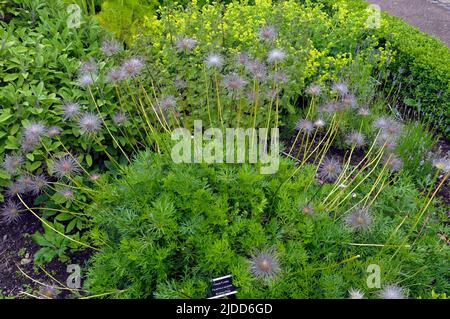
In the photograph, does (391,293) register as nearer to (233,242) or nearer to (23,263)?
(233,242)

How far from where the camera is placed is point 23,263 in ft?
11.4

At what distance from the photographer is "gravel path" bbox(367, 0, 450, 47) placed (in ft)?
24.0

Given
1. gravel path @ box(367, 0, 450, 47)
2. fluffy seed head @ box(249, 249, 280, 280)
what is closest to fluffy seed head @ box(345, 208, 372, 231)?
fluffy seed head @ box(249, 249, 280, 280)

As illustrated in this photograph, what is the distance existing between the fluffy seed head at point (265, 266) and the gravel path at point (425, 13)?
19.8ft

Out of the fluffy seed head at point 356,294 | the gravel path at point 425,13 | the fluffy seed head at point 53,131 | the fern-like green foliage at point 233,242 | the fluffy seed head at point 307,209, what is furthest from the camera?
the gravel path at point 425,13

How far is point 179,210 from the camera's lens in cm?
267

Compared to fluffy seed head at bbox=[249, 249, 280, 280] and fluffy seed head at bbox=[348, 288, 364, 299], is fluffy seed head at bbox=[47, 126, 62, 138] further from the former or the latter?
fluffy seed head at bbox=[348, 288, 364, 299]

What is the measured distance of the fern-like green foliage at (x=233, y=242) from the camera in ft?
8.31

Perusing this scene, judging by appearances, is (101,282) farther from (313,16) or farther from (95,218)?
(313,16)

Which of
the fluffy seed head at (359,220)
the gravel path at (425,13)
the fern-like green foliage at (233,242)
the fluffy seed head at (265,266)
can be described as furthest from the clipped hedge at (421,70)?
the fluffy seed head at (265,266)

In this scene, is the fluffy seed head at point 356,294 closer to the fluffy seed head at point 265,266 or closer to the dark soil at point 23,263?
the fluffy seed head at point 265,266

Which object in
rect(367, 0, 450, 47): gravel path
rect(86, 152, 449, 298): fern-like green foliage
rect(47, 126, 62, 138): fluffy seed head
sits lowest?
rect(367, 0, 450, 47): gravel path

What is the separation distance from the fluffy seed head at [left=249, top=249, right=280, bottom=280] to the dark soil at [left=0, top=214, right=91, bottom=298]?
156 cm
